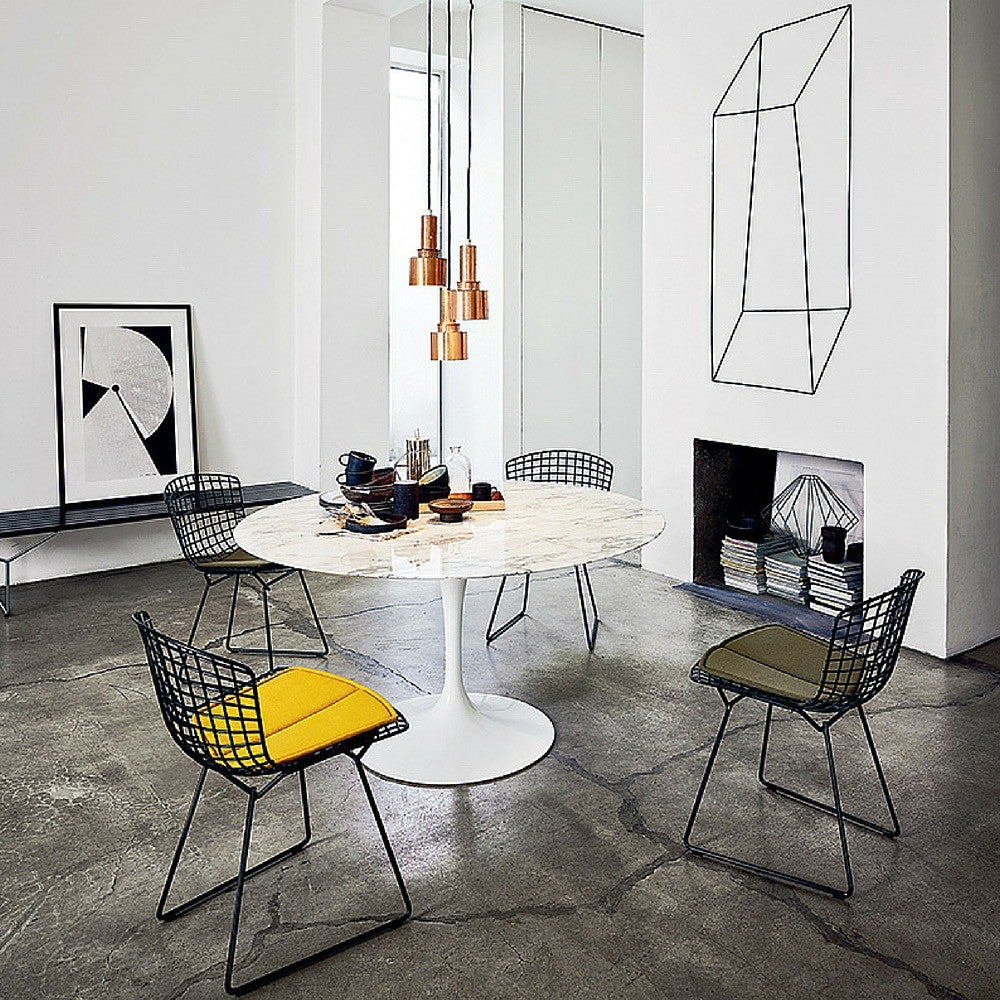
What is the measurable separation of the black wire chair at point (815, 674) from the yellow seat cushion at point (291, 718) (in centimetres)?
89

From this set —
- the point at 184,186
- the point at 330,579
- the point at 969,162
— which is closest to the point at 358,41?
A: the point at 184,186

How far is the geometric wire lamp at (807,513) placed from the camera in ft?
17.2

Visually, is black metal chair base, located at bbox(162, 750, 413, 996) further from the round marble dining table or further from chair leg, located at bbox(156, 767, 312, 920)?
the round marble dining table

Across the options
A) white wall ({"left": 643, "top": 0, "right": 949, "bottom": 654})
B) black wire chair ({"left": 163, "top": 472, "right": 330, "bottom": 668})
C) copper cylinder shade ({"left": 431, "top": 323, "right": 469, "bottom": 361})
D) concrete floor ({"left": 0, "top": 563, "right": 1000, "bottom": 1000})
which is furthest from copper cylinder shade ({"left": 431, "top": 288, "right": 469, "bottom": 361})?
white wall ({"left": 643, "top": 0, "right": 949, "bottom": 654})

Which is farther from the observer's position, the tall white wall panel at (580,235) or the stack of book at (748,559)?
the tall white wall panel at (580,235)

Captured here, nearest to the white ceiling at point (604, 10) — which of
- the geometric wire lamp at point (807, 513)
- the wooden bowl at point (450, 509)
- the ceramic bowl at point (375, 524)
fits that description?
the geometric wire lamp at point (807, 513)

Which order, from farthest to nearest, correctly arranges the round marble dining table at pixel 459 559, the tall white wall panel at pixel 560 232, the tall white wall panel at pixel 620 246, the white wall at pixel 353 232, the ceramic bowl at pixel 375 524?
the tall white wall panel at pixel 620 246
the tall white wall panel at pixel 560 232
the white wall at pixel 353 232
the ceramic bowl at pixel 375 524
the round marble dining table at pixel 459 559

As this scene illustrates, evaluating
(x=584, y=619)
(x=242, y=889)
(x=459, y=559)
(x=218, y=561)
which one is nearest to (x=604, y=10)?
(x=584, y=619)

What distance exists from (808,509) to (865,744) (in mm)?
1886

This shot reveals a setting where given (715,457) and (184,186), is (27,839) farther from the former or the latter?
(184,186)

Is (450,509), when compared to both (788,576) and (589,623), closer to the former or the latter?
(589,623)

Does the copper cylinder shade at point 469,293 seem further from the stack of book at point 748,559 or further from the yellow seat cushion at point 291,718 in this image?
the stack of book at point 748,559

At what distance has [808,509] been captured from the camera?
5383 millimetres

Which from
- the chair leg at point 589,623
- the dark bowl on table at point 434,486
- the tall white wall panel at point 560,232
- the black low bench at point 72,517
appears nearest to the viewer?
the dark bowl on table at point 434,486
